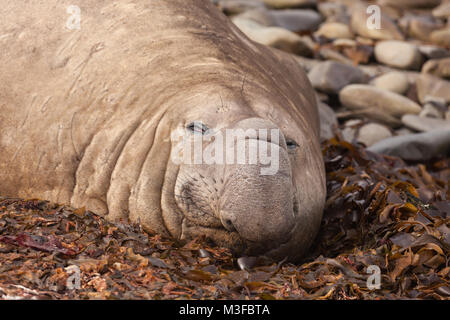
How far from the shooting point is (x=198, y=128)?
4152 millimetres

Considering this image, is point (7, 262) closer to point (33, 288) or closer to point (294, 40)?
point (33, 288)

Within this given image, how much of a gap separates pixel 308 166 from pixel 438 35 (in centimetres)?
851

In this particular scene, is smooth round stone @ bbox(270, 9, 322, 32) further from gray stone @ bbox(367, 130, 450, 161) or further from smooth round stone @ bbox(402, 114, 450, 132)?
gray stone @ bbox(367, 130, 450, 161)

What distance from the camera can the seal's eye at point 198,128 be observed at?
163 inches

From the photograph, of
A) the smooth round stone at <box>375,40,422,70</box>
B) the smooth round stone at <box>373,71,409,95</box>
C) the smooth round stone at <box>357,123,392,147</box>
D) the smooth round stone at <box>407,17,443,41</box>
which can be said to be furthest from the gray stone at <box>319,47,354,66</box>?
the smooth round stone at <box>357,123,392,147</box>

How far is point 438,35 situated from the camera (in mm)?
12078

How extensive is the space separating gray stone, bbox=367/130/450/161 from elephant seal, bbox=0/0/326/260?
2.45m

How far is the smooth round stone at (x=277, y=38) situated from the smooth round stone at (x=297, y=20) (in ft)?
5.17

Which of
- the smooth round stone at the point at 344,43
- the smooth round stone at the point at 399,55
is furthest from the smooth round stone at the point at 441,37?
the smooth round stone at the point at 344,43

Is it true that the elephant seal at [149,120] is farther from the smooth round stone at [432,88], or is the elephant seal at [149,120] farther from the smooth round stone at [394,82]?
the smooth round stone at [432,88]

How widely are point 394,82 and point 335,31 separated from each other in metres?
2.24
